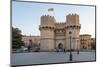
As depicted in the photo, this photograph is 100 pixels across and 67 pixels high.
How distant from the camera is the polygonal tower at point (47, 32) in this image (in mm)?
3146

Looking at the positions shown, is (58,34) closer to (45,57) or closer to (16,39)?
(45,57)

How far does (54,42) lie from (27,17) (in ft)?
1.87

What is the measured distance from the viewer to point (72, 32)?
3.31 meters

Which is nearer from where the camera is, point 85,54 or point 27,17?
point 27,17

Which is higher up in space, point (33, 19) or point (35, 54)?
point (33, 19)

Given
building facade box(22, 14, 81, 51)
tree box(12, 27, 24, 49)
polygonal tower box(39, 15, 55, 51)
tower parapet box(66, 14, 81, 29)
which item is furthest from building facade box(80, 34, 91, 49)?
tree box(12, 27, 24, 49)

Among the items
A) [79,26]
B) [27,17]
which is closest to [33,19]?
[27,17]

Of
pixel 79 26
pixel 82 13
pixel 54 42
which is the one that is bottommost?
pixel 54 42

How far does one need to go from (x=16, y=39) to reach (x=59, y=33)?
0.68 meters

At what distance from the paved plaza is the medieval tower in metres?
0.09

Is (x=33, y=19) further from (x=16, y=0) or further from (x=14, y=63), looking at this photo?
(x=14, y=63)

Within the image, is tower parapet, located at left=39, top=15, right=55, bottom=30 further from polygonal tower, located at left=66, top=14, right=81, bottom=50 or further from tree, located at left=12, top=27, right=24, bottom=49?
tree, located at left=12, top=27, right=24, bottom=49

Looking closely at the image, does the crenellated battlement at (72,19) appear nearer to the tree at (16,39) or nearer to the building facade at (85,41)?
the building facade at (85,41)

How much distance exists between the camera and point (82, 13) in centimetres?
338
